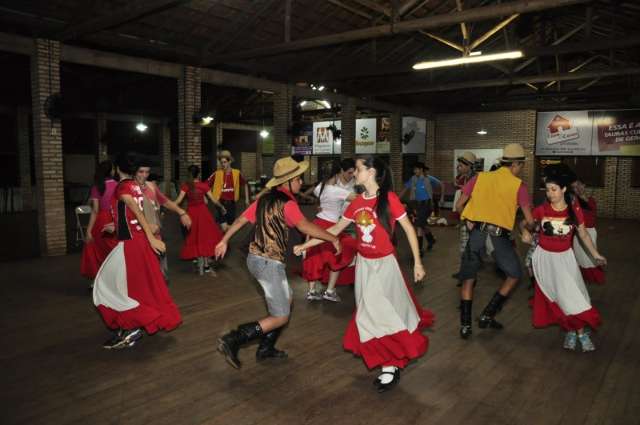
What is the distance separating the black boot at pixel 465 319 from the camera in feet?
14.6

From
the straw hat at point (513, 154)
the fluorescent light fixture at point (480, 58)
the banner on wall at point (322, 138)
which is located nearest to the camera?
the straw hat at point (513, 154)

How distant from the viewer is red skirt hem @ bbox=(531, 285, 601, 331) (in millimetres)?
3957

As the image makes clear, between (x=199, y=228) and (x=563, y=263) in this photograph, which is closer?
(x=563, y=263)

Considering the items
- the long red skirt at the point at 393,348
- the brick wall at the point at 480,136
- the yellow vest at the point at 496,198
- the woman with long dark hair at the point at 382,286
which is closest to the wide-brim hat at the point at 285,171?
the woman with long dark hair at the point at 382,286

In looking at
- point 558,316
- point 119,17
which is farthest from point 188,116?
point 558,316

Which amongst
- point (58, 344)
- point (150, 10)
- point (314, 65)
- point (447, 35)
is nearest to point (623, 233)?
point (447, 35)

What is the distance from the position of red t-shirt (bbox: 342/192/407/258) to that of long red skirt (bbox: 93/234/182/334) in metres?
1.97

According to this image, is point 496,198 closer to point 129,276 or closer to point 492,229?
point 492,229

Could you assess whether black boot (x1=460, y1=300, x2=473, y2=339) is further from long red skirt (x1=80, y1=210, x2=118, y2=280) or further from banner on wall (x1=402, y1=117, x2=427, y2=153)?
banner on wall (x1=402, y1=117, x2=427, y2=153)

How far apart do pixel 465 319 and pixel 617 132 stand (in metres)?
14.3

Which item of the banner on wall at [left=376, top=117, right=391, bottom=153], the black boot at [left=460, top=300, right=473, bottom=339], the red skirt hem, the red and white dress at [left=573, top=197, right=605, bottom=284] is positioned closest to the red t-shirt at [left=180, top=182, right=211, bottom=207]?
the black boot at [left=460, top=300, right=473, bottom=339]

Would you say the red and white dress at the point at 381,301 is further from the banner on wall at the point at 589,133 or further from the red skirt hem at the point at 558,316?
the banner on wall at the point at 589,133

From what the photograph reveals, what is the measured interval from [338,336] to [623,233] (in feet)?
36.1

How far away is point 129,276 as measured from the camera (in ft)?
13.1
